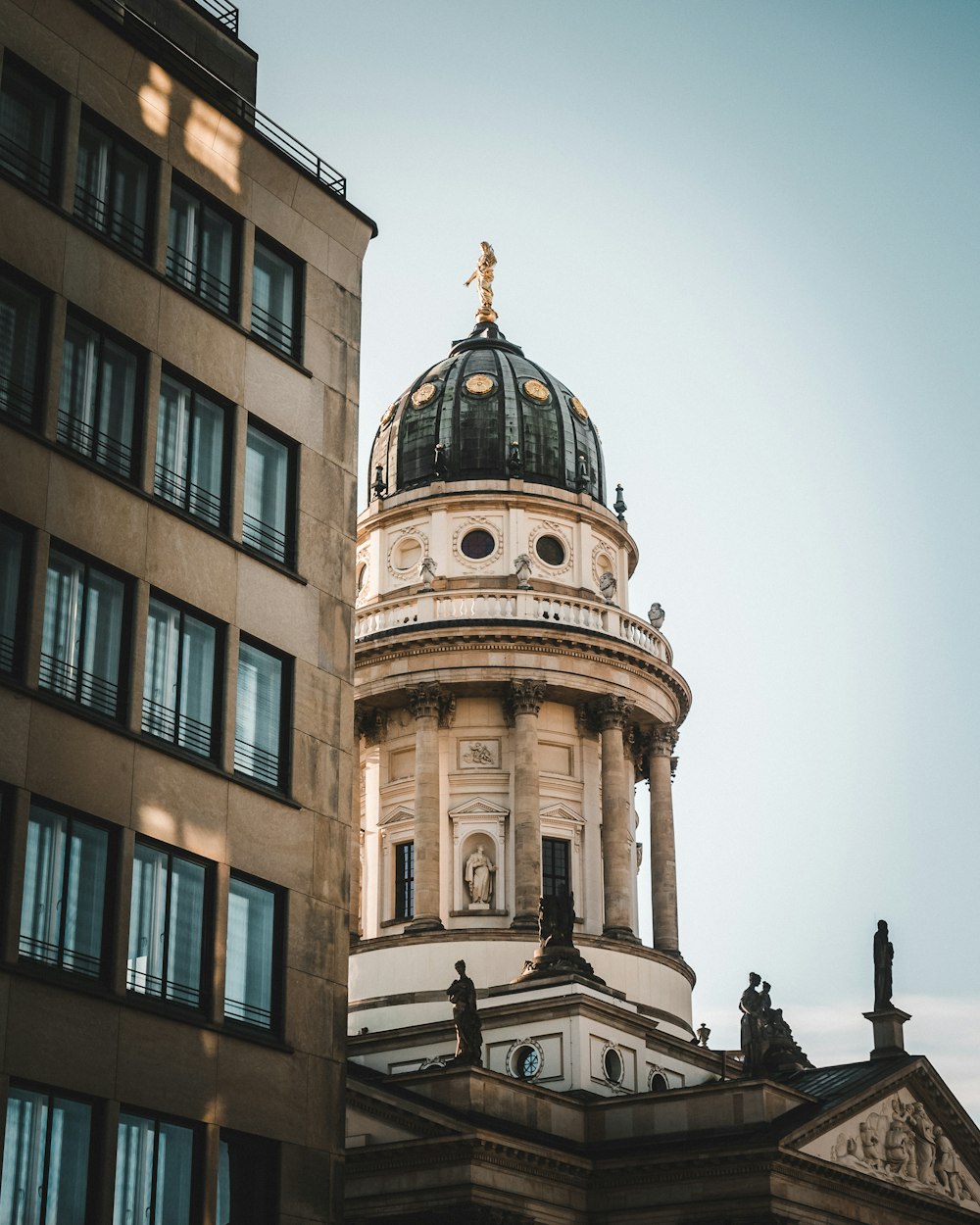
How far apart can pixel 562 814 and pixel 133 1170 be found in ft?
147

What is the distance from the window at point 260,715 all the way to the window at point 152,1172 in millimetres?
5508

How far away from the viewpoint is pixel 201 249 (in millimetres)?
31078

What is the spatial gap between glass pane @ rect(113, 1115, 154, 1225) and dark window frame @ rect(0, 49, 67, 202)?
42.4 feet

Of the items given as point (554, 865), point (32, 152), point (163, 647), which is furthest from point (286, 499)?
point (554, 865)

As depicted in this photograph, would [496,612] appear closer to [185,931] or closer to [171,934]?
[185,931]

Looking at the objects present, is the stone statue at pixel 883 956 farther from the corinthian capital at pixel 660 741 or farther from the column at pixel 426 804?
the column at pixel 426 804

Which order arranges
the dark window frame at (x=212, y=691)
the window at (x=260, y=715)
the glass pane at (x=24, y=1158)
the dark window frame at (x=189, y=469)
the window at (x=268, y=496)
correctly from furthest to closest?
1. the window at (x=268, y=496)
2. the window at (x=260, y=715)
3. the dark window frame at (x=189, y=469)
4. the dark window frame at (x=212, y=691)
5. the glass pane at (x=24, y=1158)

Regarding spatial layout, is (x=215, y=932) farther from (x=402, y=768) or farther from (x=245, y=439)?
(x=402, y=768)

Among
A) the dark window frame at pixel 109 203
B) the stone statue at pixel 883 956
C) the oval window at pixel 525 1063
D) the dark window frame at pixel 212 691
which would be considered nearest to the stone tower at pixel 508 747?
the oval window at pixel 525 1063

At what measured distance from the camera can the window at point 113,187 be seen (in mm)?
28984

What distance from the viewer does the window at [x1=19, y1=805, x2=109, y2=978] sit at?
25.5 m

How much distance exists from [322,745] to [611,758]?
39.8 meters

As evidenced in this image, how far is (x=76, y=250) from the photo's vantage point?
2831 cm

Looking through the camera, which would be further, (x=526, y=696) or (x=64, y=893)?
(x=526, y=696)
